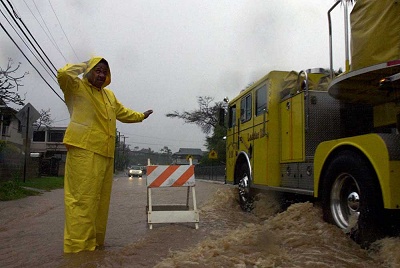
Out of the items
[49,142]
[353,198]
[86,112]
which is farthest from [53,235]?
[49,142]

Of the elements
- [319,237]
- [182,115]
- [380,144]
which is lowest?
[319,237]

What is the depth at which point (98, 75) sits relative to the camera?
5.27 m

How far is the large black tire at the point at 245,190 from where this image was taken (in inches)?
353

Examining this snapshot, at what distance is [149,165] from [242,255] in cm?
330

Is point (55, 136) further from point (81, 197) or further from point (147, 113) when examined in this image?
point (81, 197)

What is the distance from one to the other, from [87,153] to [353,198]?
3016mm

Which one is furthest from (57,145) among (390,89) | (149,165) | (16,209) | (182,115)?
(390,89)

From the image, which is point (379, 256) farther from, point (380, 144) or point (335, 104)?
point (335, 104)

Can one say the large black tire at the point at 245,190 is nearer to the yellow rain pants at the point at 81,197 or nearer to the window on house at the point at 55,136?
the yellow rain pants at the point at 81,197

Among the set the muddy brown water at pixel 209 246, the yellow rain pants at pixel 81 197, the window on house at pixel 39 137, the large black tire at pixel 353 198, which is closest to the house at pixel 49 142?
the window on house at pixel 39 137

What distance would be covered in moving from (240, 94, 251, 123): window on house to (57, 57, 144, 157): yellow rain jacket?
4.55 meters

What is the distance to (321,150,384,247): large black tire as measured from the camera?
173 inches

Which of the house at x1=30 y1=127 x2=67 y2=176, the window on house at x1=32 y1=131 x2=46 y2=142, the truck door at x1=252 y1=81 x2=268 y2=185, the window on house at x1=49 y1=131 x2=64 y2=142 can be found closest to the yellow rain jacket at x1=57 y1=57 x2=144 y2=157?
the truck door at x1=252 y1=81 x2=268 y2=185

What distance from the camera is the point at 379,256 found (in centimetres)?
420
